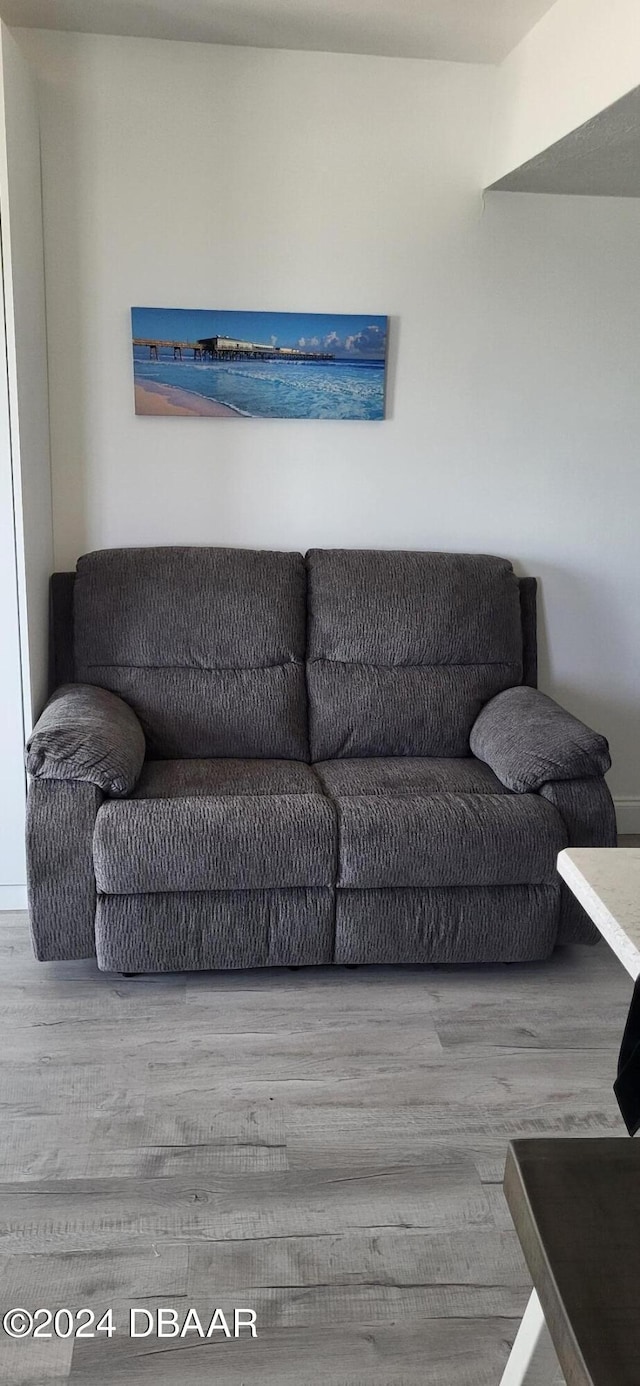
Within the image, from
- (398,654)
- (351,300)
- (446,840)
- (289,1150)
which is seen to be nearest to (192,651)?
(398,654)

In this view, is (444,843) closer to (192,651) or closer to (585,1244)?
(192,651)

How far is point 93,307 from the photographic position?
10.4 ft

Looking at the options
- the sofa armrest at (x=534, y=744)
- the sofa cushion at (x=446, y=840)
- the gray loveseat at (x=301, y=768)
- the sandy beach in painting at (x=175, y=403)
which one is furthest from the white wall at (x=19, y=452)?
the sofa armrest at (x=534, y=744)

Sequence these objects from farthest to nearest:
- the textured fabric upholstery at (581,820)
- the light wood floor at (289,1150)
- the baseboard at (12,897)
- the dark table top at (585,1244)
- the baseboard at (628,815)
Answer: the baseboard at (628,815), the baseboard at (12,897), the textured fabric upholstery at (581,820), the light wood floor at (289,1150), the dark table top at (585,1244)

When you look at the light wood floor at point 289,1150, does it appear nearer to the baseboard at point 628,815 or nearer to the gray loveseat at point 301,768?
the gray loveseat at point 301,768

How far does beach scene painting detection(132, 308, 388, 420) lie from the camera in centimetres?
320

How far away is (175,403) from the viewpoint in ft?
10.6

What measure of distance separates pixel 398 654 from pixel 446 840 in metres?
0.80

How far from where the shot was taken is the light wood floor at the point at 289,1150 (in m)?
1.60

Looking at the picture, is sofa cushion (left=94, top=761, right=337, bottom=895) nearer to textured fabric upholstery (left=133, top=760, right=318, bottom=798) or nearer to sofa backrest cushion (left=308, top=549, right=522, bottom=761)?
textured fabric upholstery (left=133, top=760, right=318, bottom=798)

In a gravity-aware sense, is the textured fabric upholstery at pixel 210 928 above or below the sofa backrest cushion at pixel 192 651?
below

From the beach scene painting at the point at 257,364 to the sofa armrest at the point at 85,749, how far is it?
1.07 m

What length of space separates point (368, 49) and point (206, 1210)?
3.11m

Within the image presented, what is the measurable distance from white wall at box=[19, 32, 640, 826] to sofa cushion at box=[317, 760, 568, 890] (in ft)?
3.61
